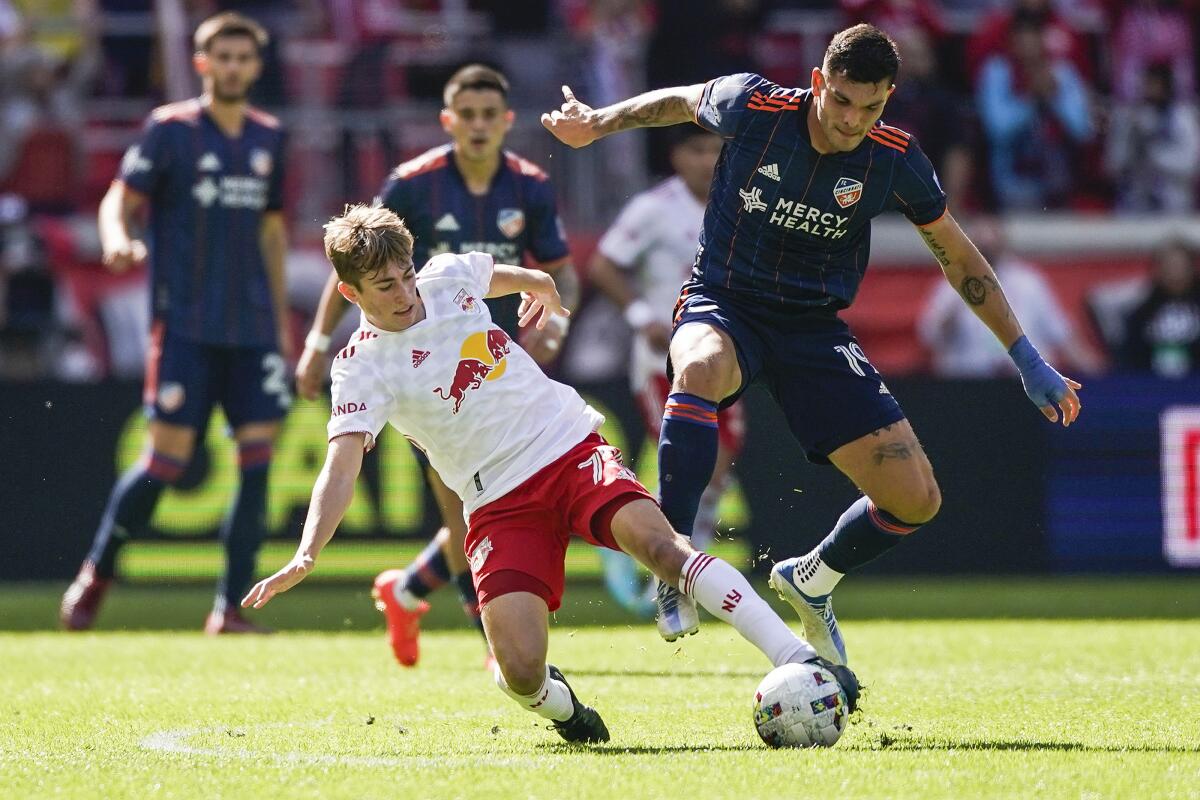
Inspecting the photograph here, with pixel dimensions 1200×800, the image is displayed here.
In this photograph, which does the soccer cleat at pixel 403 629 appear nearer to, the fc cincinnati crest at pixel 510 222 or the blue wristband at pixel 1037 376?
the fc cincinnati crest at pixel 510 222

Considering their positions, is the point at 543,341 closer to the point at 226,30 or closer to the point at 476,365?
the point at 476,365

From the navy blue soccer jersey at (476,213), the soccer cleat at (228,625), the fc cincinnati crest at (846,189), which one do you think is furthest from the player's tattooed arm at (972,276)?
the soccer cleat at (228,625)

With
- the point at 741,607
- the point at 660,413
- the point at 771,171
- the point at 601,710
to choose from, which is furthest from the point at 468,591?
the point at 741,607

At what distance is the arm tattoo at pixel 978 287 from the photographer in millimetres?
6441

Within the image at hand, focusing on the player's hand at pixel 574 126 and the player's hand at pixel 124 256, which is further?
the player's hand at pixel 124 256

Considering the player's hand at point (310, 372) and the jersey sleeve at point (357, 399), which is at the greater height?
the jersey sleeve at point (357, 399)

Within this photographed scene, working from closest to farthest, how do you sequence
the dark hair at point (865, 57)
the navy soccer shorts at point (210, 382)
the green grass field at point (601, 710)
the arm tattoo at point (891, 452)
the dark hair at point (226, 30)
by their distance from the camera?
the green grass field at point (601, 710), the dark hair at point (865, 57), the arm tattoo at point (891, 452), the dark hair at point (226, 30), the navy soccer shorts at point (210, 382)

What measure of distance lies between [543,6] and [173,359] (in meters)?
7.18

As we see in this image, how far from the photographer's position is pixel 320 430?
462 inches

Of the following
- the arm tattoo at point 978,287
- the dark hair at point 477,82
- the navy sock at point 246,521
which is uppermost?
the dark hair at point 477,82

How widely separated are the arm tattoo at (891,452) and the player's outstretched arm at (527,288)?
1.24 meters

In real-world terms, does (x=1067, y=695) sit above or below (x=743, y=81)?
below

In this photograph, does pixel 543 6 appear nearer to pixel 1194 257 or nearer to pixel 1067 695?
pixel 1194 257

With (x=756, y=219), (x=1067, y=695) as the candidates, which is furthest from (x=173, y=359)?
(x=1067, y=695)
